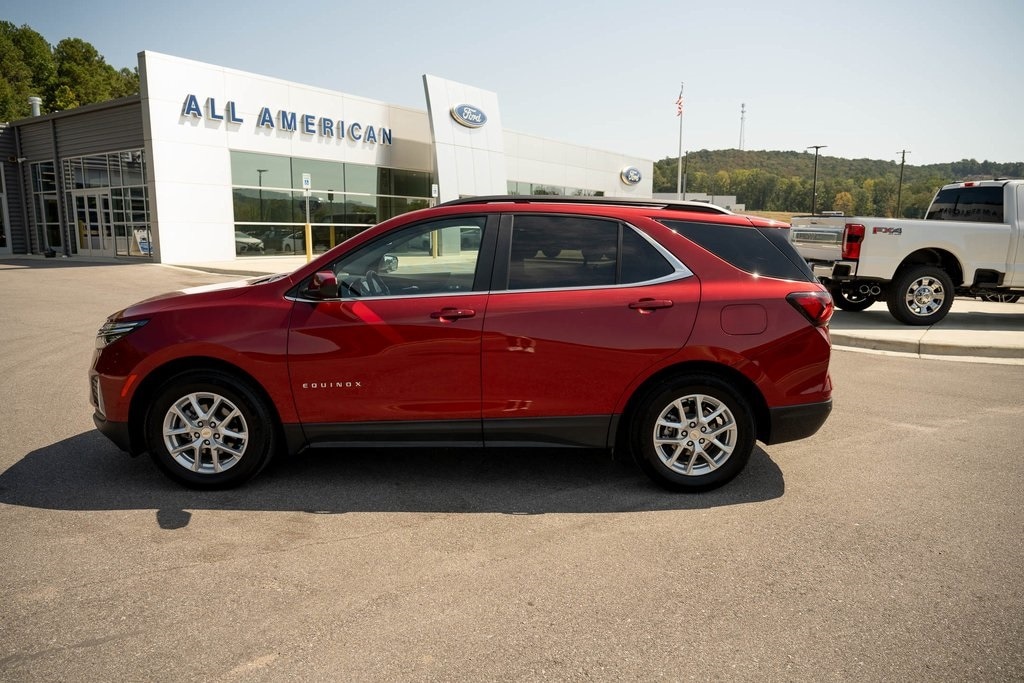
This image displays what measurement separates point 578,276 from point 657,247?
0.52 m

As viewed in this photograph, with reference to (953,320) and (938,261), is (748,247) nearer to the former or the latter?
(938,261)

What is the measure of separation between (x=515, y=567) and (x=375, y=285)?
6.09 feet

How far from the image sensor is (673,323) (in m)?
3.99

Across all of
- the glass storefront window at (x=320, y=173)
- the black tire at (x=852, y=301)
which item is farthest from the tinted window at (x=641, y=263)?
the glass storefront window at (x=320, y=173)

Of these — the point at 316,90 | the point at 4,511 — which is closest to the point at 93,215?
the point at 316,90

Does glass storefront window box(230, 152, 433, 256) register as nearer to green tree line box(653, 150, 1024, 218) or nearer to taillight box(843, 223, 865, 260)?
taillight box(843, 223, 865, 260)

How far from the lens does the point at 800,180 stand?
489 ft

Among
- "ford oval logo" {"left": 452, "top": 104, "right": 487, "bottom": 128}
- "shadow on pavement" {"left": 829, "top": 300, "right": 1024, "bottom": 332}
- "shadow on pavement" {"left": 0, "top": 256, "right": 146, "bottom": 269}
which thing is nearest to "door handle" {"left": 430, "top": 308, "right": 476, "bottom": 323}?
"shadow on pavement" {"left": 829, "top": 300, "right": 1024, "bottom": 332}

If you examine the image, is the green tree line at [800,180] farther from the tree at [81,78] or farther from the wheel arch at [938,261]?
the wheel arch at [938,261]

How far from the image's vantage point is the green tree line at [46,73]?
64.9 meters

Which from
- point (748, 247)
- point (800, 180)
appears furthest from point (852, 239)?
point (800, 180)

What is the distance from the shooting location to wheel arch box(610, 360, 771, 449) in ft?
13.3

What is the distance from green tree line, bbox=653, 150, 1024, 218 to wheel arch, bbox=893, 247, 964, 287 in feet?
347

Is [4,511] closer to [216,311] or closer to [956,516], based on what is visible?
[216,311]
